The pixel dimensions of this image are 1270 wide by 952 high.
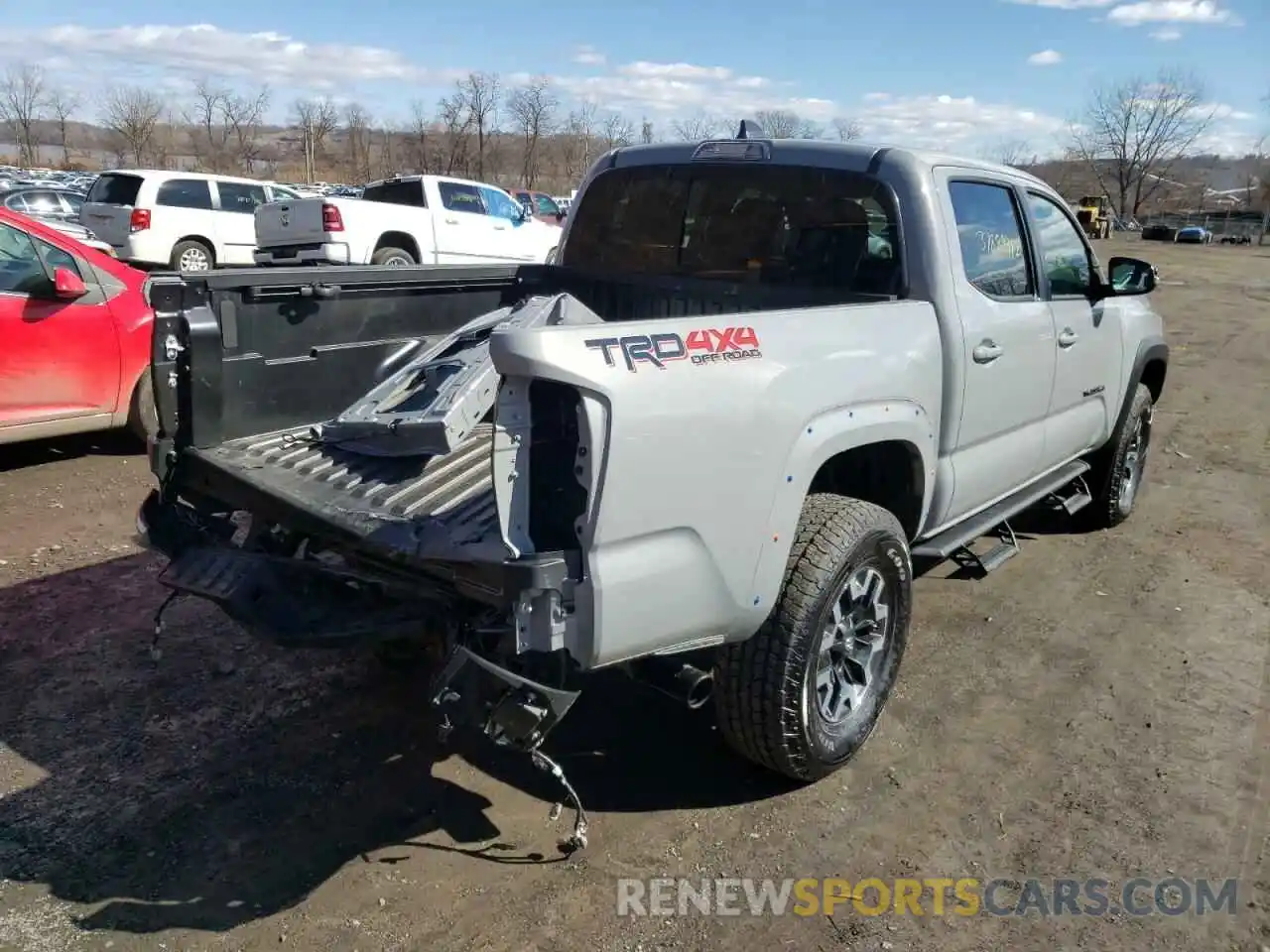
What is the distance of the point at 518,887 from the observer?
2840mm

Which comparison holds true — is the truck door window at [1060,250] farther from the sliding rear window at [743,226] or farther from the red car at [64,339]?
the red car at [64,339]

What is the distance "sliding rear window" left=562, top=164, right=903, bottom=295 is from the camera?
3.95m

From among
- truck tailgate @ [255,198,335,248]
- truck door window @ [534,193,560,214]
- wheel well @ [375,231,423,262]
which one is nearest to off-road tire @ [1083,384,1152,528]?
truck tailgate @ [255,198,335,248]

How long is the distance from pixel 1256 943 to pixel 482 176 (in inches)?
2132

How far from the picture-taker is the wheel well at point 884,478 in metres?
3.62

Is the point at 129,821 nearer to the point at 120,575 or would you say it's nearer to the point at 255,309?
the point at 255,309

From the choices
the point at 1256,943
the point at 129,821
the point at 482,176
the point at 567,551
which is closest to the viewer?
the point at 567,551

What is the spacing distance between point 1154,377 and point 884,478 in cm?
358

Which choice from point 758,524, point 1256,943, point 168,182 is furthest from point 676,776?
point 168,182

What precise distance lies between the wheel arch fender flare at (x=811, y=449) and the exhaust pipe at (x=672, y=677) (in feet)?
1.01

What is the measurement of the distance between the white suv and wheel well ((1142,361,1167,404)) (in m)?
14.9

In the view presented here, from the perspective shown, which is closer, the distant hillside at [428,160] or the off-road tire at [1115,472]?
the off-road tire at [1115,472]

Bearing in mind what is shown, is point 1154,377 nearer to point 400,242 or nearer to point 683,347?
point 683,347

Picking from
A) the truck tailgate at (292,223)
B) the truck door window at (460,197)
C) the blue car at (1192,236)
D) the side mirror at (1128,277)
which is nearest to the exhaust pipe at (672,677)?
the side mirror at (1128,277)
